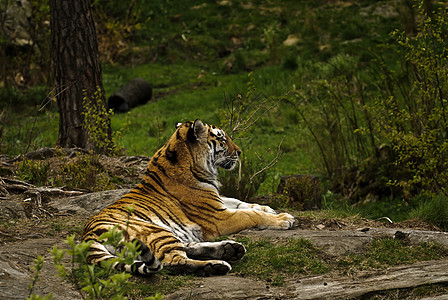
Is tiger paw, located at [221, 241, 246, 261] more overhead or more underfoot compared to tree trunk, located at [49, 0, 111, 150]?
more underfoot

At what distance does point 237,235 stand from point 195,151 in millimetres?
996

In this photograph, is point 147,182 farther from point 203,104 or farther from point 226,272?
point 203,104

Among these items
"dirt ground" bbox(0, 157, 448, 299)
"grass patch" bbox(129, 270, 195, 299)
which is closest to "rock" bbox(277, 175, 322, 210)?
"dirt ground" bbox(0, 157, 448, 299)

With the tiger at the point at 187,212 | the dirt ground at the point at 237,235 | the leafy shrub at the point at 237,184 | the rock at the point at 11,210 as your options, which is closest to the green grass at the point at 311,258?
the dirt ground at the point at 237,235

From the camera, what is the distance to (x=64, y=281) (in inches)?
173

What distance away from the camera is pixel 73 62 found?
9.95m

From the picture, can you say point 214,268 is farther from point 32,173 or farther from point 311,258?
point 32,173

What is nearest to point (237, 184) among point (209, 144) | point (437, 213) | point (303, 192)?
point (303, 192)

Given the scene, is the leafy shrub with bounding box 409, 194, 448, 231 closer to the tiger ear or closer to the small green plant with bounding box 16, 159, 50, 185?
the tiger ear

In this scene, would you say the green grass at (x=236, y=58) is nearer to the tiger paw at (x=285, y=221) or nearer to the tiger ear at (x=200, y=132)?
the tiger paw at (x=285, y=221)

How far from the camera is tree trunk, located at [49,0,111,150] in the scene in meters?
9.95

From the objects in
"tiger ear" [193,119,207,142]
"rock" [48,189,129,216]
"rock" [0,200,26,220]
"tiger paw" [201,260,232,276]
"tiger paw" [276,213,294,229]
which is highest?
"tiger ear" [193,119,207,142]

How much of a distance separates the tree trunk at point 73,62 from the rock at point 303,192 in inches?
138

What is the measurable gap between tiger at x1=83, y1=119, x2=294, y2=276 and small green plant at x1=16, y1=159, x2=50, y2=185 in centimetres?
280
